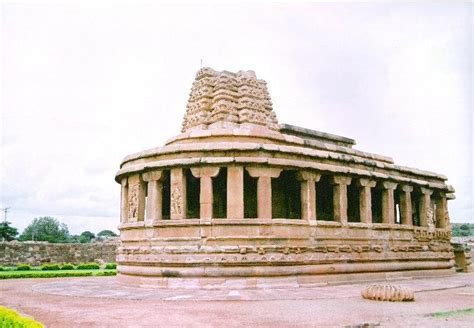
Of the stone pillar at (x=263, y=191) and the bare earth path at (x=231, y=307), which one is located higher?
the stone pillar at (x=263, y=191)

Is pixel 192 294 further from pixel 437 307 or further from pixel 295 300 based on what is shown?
pixel 437 307

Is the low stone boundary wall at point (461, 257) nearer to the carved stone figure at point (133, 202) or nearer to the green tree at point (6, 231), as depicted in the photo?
the carved stone figure at point (133, 202)

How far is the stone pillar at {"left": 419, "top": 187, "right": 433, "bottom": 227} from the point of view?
22.9 meters

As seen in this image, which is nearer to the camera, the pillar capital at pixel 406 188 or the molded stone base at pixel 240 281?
the molded stone base at pixel 240 281

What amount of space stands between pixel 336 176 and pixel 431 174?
7429mm

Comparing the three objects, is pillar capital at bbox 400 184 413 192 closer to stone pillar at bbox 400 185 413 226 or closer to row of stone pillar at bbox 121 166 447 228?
stone pillar at bbox 400 185 413 226

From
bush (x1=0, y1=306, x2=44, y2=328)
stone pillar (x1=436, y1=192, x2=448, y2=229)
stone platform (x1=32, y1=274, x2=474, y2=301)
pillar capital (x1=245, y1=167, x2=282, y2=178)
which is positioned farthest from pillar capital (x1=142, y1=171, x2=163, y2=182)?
stone pillar (x1=436, y1=192, x2=448, y2=229)

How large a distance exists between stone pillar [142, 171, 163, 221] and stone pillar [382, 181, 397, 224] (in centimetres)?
956

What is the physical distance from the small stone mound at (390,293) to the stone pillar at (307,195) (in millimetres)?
5312

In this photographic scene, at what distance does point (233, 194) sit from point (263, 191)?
1.04 meters

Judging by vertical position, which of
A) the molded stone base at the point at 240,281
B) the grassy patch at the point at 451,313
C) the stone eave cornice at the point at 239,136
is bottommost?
the grassy patch at the point at 451,313

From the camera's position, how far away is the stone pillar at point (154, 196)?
55.6 ft

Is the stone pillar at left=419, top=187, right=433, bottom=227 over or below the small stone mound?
over

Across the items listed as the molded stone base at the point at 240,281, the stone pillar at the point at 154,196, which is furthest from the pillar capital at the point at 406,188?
the stone pillar at the point at 154,196
